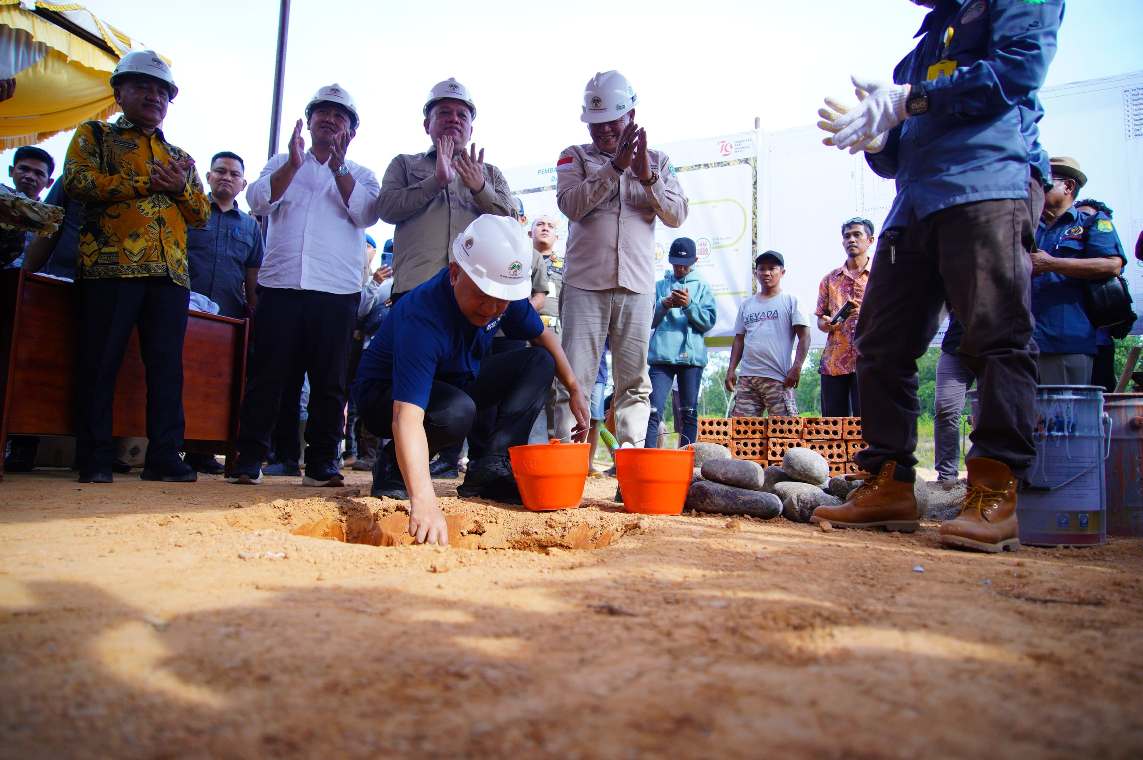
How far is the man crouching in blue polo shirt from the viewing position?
7.89ft

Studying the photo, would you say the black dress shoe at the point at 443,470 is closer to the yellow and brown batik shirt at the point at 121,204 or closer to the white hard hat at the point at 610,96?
the yellow and brown batik shirt at the point at 121,204

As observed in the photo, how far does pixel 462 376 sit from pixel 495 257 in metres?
0.78

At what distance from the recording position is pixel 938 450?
486 cm

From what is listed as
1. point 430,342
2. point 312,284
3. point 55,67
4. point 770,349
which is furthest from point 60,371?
point 770,349

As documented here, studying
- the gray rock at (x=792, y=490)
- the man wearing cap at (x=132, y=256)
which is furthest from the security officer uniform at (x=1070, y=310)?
the man wearing cap at (x=132, y=256)

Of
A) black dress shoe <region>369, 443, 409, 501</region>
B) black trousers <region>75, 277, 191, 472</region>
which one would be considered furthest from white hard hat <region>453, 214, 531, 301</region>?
black trousers <region>75, 277, 191, 472</region>

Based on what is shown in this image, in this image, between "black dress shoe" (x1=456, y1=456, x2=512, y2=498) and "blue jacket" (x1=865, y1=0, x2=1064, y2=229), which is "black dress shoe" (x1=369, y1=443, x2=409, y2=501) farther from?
"blue jacket" (x1=865, y1=0, x2=1064, y2=229)

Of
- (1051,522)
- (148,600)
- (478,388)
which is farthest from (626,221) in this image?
(148,600)

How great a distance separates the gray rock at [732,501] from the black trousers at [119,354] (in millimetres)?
2595

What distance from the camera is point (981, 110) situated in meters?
2.33

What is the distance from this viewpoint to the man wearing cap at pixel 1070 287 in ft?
11.0

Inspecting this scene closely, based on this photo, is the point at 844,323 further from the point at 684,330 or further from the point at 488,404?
the point at 488,404

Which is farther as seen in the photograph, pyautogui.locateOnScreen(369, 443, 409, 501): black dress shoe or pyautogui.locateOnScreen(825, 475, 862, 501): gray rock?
pyautogui.locateOnScreen(825, 475, 862, 501): gray rock

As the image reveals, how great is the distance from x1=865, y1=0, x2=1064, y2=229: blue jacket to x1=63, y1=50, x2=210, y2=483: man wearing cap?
3268 mm
